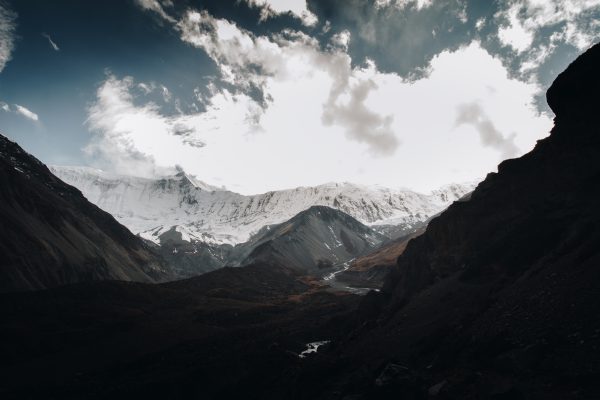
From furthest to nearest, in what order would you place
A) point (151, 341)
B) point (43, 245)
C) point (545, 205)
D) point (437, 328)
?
point (43, 245), point (151, 341), point (545, 205), point (437, 328)

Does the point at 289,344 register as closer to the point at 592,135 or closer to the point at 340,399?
the point at 340,399

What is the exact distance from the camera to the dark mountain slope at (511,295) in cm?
2433

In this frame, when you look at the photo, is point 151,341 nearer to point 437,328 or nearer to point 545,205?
point 437,328

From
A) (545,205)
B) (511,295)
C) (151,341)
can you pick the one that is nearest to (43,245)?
(151,341)

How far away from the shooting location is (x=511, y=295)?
36.1 meters

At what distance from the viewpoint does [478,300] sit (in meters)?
42.7

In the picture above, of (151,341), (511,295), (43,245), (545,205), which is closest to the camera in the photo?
(511,295)

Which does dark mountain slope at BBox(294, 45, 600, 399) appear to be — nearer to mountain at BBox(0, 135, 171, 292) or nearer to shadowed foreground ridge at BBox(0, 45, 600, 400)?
shadowed foreground ridge at BBox(0, 45, 600, 400)

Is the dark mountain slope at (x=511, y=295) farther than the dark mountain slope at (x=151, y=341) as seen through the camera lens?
No

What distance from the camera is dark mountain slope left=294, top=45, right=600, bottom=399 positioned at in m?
24.3

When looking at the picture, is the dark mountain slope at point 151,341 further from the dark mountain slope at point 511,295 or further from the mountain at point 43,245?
the mountain at point 43,245

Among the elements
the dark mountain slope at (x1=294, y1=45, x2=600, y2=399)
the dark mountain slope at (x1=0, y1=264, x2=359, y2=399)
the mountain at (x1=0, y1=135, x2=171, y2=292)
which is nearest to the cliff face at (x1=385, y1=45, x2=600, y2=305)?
the dark mountain slope at (x1=294, y1=45, x2=600, y2=399)

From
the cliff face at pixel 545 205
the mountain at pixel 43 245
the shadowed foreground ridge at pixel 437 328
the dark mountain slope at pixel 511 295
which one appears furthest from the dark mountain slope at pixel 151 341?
the cliff face at pixel 545 205

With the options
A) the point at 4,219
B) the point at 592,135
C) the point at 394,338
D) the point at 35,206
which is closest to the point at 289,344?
the point at 394,338
